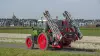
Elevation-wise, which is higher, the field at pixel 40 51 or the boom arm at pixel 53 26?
the boom arm at pixel 53 26

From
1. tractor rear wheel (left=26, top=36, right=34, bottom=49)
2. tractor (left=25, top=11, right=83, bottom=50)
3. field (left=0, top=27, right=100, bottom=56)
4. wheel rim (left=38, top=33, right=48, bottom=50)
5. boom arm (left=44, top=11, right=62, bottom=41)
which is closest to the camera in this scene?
field (left=0, top=27, right=100, bottom=56)

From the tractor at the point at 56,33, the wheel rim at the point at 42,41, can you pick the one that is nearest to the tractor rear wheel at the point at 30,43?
the tractor at the point at 56,33

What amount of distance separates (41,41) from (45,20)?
1784mm

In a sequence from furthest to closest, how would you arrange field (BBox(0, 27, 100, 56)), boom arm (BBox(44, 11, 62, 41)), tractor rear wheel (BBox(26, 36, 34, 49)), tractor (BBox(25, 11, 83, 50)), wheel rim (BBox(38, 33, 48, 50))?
tractor rear wheel (BBox(26, 36, 34, 49))
wheel rim (BBox(38, 33, 48, 50))
tractor (BBox(25, 11, 83, 50))
boom arm (BBox(44, 11, 62, 41))
field (BBox(0, 27, 100, 56))

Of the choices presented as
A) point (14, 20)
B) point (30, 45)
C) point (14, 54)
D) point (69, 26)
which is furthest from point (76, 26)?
point (14, 20)

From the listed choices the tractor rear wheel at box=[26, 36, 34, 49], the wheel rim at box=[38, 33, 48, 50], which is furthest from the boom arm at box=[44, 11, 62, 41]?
the tractor rear wheel at box=[26, 36, 34, 49]

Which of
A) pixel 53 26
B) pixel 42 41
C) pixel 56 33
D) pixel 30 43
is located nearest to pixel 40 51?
pixel 56 33

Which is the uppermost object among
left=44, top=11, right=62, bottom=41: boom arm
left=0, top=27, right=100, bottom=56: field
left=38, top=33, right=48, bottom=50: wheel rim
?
left=44, top=11, right=62, bottom=41: boom arm

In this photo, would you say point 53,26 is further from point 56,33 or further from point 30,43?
point 30,43

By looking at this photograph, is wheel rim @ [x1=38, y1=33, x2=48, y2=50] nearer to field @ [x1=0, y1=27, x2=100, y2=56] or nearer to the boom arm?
the boom arm

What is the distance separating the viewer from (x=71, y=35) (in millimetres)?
23094

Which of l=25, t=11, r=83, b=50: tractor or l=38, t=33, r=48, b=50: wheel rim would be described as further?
l=38, t=33, r=48, b=50: wheel rim

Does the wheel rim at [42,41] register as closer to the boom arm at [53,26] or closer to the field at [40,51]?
the boom arm at [53,26]

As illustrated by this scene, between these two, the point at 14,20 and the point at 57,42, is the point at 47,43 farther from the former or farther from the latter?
the point at 14,20
